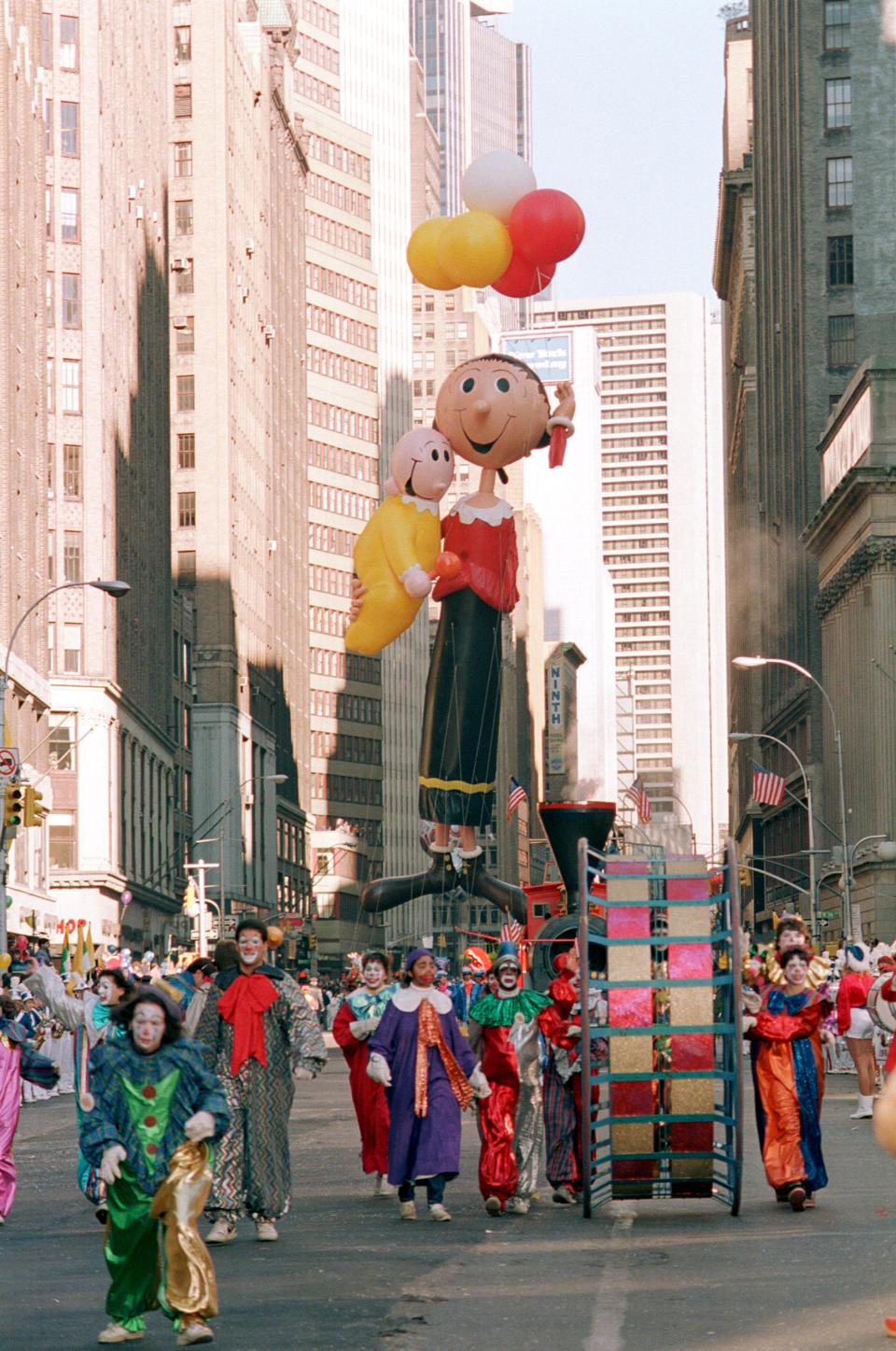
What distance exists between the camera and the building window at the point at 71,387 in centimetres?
7738

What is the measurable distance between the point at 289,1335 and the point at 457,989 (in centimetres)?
Result: 3178

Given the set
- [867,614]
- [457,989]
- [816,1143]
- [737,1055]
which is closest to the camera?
[737,1055]

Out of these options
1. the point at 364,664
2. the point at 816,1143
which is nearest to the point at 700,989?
the point at 816,1143

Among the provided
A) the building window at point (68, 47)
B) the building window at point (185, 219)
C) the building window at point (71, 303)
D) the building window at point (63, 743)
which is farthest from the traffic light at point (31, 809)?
the building window at point (185, 219)

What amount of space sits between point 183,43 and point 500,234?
278ft

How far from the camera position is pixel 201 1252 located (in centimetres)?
1028

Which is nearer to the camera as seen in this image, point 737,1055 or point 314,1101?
point 737,1055

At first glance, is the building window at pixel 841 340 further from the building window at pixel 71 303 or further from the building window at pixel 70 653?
the building window at pixel 70 653

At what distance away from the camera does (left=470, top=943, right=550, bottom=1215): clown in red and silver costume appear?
16.2 metres

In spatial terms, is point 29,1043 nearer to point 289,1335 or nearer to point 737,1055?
point 737,1055

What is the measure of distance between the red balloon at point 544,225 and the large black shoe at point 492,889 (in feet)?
28.3

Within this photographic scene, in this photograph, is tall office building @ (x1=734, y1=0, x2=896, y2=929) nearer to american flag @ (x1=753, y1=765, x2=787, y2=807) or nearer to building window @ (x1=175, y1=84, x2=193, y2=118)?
american flag @ (x1=753, y1=765, x2=787, y2=807)

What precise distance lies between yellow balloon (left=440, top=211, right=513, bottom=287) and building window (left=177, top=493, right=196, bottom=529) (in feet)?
264

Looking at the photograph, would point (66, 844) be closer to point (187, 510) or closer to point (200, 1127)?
point (187, 510)
